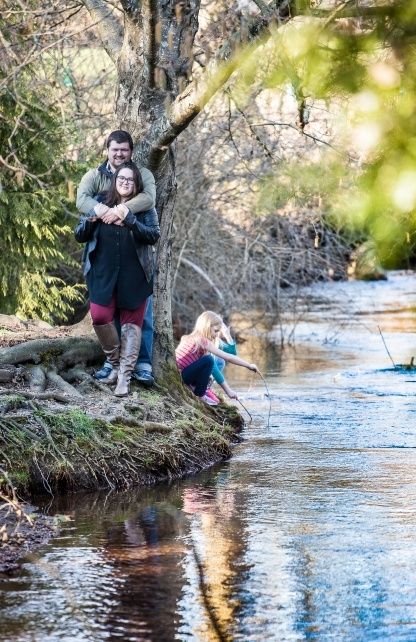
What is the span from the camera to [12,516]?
8305 mm

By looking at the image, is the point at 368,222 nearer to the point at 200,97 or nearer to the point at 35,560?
the point at 35,560

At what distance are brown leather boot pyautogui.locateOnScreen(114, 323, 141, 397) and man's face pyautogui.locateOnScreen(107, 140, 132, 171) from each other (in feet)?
4.43

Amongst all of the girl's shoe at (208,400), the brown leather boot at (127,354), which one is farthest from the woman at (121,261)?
the girl's shoe at (208,400)

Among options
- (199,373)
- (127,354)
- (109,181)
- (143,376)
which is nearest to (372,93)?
(109,181)

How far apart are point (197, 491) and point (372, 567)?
2589 mm

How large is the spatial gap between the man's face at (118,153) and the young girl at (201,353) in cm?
209

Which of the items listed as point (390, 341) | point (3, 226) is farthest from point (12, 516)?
A: point (390, 341)

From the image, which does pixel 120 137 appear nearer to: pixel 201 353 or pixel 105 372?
pixel 105 372

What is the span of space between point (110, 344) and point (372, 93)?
7.16m

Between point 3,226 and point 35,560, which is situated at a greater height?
point 3,226

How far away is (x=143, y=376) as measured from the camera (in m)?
11.1

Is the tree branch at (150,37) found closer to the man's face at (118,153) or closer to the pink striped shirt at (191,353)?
the man's face at (118,153)

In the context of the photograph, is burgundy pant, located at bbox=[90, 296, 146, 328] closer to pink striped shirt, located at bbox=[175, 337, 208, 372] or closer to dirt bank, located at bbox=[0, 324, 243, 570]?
dirt bank, located at bbox=[0, 324, 243, 570]

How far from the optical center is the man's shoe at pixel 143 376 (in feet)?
36.4
